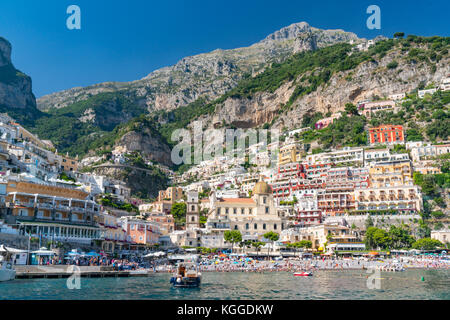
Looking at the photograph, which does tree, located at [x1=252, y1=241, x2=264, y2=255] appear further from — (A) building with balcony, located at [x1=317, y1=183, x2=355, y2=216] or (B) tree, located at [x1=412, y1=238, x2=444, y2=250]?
(B) tree, located at [x1=412, y1=238, x2=444, y2=250]

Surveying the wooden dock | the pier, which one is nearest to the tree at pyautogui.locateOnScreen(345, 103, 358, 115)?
the wooden dock

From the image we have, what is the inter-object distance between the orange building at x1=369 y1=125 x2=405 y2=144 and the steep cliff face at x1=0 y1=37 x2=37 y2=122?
456 ft

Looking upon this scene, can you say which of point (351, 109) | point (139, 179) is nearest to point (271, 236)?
point (139, 179)

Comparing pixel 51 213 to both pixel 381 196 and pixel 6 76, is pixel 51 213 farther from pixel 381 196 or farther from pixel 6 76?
pixel 6 76

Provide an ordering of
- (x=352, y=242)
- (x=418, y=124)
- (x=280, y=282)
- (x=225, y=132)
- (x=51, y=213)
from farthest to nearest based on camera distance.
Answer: (x=225, y=132) → (x=418, y=124) → (x=352, y=242) → (x=51, y=213) → (x=280, y=282)

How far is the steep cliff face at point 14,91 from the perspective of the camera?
17862 cm

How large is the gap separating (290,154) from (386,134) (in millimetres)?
26666

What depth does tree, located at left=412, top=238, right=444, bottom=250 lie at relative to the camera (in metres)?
72.7

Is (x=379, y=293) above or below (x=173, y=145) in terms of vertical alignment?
below

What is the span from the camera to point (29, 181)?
57.2 metres

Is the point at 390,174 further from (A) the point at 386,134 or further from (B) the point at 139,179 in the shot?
(B) the point at 139,179
